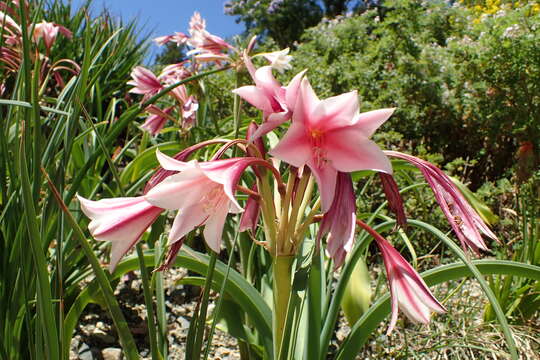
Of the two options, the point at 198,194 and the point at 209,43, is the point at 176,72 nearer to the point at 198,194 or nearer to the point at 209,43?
the point at 209,43

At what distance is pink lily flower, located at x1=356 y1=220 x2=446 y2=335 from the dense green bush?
295 cm

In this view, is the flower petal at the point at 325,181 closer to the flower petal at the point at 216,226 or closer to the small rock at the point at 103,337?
the flower petal at the point at 216,226

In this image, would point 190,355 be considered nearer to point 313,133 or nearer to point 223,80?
point 313,133

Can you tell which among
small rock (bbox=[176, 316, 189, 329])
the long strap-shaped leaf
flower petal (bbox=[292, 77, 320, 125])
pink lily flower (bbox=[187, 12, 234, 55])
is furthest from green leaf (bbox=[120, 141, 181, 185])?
flower petal (bbox=[292, 77, 320, 125])

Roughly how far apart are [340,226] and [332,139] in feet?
0.44

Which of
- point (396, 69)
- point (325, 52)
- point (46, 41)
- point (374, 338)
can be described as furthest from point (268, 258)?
point (325, 52)

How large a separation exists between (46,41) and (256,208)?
95.7 inches

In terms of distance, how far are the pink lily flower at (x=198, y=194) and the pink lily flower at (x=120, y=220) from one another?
4 cm

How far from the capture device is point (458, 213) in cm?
73

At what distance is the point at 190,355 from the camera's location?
0.94m

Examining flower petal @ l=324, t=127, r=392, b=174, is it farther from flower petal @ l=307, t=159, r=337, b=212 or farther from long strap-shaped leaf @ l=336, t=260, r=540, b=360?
long strap-shaped leaf @ l=336, t=260, r=540, b=360

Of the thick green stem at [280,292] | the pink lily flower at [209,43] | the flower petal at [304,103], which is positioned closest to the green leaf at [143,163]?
the pink lily flower at [209,43]

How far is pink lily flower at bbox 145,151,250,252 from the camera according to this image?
0.65 metres

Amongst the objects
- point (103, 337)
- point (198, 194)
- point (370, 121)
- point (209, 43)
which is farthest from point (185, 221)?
point (209, 43)
